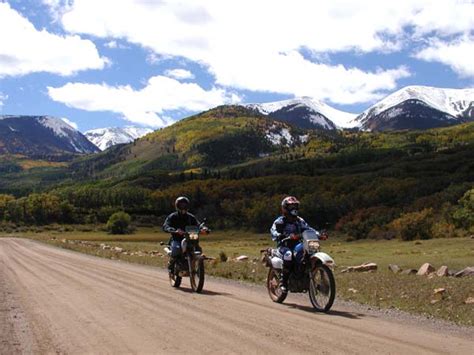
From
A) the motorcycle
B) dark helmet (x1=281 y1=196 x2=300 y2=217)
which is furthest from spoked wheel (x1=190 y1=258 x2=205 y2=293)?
dark helmet (x1=281 y1=196 x2=300 y2=217)

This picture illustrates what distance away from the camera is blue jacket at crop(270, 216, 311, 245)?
15.5m

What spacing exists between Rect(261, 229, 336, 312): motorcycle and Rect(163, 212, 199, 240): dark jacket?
4.91m

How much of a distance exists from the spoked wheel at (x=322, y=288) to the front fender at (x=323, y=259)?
7.8 inches

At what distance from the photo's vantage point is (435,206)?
11531 centimetres

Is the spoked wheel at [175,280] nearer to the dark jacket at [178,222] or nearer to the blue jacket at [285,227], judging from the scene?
the dark jacket at [178,222]

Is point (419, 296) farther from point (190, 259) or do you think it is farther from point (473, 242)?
point (473, 242)

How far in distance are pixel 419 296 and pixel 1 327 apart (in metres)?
11.9

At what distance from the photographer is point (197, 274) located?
1881 centimetres

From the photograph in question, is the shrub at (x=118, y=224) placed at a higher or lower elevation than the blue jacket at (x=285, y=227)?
lower

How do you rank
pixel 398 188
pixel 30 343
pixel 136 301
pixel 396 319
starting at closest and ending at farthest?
pixel 30 343
pixel 396 319
pixel 136 301
pixel 398 188

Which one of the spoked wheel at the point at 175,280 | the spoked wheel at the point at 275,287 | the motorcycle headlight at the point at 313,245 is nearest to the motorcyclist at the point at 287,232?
the spoked wheel at the point at 275,287

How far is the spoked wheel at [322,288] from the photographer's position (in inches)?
547

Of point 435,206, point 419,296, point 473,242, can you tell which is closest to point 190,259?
point 419,296

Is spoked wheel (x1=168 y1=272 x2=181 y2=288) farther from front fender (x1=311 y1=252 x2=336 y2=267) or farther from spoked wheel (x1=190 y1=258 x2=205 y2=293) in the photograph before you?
front fender (x1=311 y1=252 x2=336 y2=267)
